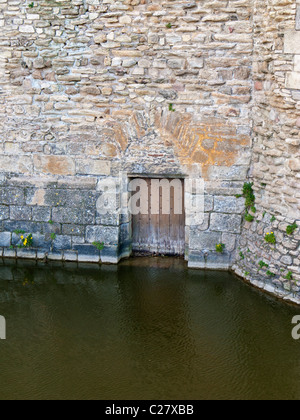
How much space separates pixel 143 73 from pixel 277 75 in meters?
1.67

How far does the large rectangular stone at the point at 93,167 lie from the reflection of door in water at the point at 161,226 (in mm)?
563

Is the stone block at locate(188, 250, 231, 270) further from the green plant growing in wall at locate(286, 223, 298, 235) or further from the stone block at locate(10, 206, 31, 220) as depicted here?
the stone block at locate(10, 206, 31, 220)

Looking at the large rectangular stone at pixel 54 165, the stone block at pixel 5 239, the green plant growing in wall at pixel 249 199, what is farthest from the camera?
the stone block at pixel 5 239

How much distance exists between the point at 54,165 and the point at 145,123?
4.49 feet

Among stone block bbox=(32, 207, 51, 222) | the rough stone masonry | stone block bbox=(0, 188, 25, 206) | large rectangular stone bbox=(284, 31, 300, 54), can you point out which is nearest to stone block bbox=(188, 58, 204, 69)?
the rough stone masonry

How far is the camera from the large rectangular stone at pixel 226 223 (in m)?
7.00

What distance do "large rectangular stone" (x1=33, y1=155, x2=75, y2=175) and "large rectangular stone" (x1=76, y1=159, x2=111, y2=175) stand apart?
0.10 meters

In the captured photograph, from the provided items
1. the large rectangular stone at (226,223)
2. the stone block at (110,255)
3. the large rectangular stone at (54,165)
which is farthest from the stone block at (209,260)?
the large rectangular stone at (54,165)

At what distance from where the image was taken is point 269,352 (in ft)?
17.3

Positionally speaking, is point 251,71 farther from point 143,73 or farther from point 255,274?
point 255,274

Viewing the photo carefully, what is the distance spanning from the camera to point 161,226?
24.8 feet

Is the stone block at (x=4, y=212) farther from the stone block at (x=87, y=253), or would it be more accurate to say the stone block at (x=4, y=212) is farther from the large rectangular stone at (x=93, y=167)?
the large rectangular stone at (x=93, y=167)

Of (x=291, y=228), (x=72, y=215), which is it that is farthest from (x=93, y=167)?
(x=291, y=228)
